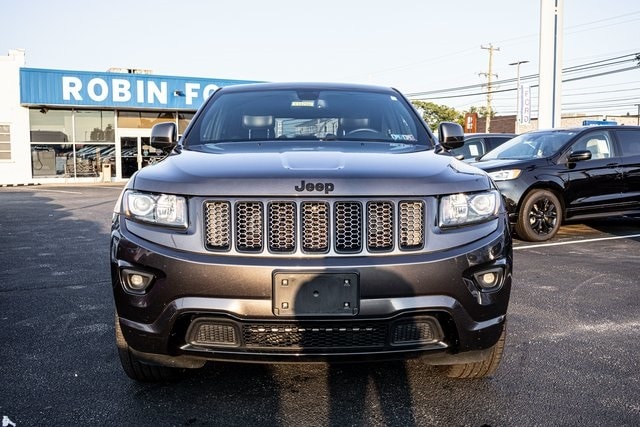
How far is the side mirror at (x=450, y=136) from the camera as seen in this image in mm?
4062

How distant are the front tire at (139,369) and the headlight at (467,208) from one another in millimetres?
1585

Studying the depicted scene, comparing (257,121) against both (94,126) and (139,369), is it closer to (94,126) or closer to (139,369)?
(139,369)

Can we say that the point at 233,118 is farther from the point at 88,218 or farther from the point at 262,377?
the point at 88,218

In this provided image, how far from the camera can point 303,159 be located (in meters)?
2.96

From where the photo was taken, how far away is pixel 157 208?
2.74 meters

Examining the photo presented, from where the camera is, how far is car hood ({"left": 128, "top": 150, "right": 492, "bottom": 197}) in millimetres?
2629

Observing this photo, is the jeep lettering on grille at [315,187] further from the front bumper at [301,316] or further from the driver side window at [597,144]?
the driver side window at [597,144]

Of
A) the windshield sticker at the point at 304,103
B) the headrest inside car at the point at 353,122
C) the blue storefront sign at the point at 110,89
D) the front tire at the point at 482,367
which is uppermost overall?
the blue storefront sign at the point at 110,89

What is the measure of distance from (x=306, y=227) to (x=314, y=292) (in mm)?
291

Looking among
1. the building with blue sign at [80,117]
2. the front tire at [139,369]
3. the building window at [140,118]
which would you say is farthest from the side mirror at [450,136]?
the building window at [140,118]

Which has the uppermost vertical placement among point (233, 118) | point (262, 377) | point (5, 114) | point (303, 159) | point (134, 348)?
point (5, 114)

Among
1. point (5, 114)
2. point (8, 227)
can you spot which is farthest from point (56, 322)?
point (5, 114)

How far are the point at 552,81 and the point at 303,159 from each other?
17.8 m

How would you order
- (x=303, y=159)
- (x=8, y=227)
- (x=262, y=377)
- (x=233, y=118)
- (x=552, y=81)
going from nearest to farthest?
(x=303, y=159) → (x=262, y=377) → (x=233, y=118) → (x=8, y=227) → (x=552, y=81)
